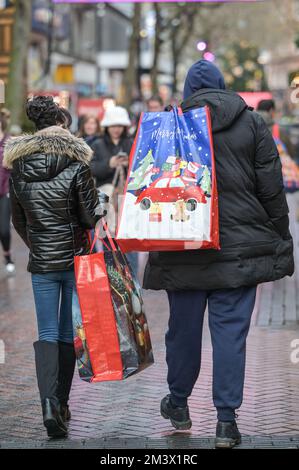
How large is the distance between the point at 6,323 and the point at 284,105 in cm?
7983

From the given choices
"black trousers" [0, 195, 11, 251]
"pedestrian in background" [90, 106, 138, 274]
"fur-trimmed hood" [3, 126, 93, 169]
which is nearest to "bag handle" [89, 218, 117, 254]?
"fur-trimmed hood" [3, 126, 93, 169]

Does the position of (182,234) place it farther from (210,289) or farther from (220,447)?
(220,447)

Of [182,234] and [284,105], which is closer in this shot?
[182,234]

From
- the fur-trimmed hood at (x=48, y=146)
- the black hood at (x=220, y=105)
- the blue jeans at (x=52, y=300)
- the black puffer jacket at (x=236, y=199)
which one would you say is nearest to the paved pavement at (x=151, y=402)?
the blue jeans at (x=52, y=300)

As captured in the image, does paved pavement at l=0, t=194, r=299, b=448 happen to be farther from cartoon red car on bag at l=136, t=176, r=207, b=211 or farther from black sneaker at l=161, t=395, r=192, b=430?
cartoon red car on bag at l=136, t=176, r=207, b=211

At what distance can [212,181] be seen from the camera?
5.60m

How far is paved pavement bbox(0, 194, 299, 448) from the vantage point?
6043 mm

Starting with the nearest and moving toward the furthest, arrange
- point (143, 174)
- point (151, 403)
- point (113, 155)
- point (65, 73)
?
point (143, 174) → point (151, 403) → point (113, 155) → point (65, 73)

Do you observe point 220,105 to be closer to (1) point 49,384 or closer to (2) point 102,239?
(2) point 102,239

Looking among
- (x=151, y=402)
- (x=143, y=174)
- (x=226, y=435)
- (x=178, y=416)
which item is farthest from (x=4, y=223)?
(x=226, y=435)

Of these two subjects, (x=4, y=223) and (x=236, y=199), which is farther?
(x=4, y=223)

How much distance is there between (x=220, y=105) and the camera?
5730 millimetres

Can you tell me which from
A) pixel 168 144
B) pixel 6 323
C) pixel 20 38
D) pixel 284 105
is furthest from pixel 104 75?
pixel 168 144

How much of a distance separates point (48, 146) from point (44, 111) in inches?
8.3
